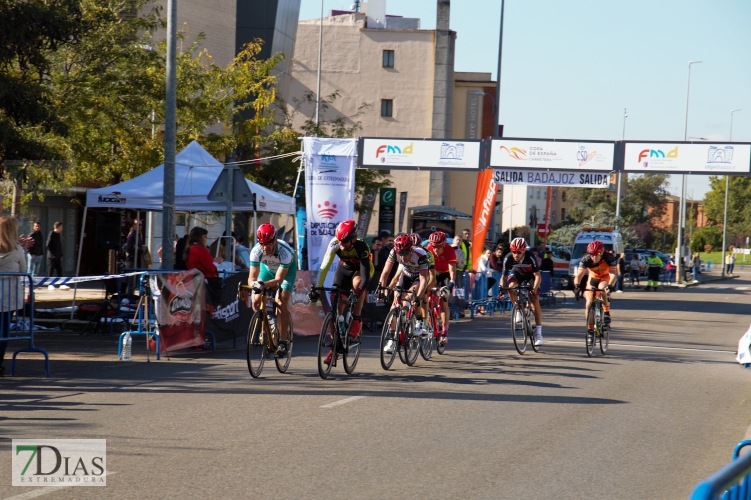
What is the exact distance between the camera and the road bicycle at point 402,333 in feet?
39.3

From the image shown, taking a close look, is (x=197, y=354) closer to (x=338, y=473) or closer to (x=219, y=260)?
(x=219, y=260)

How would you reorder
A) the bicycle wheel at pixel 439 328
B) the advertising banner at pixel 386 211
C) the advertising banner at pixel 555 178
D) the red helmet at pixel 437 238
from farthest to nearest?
the advertising banner at pixel 386 211 < the advertising banner at pixel 555 178 < the red helmet at pixel 437 238 < the bicycle wheel at pixel 439 328

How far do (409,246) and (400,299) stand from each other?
0.76 meters

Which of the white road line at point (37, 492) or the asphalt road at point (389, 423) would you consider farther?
the asphalt road at point (389, 423)

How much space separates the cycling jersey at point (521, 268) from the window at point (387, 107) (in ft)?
147

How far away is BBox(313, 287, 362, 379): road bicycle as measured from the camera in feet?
35.9

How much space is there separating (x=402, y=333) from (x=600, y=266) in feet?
13.7

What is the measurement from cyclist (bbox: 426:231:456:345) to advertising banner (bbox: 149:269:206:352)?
3713 mm

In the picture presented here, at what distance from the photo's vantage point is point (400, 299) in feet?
40.8

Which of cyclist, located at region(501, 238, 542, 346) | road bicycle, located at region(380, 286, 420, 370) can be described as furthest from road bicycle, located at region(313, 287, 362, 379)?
cyclist, located at region(501, 238, 542, 346)

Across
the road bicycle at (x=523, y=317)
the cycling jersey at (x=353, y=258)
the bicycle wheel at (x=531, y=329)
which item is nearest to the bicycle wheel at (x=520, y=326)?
the road bicycle at (x=523, y=317)

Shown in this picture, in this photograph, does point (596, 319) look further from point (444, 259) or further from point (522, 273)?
point (444, 259)

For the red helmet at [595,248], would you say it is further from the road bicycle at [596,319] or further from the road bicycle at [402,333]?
the road bicycle at [402,333]

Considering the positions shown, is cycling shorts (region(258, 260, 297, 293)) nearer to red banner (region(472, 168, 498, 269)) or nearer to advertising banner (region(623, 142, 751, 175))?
red banner (region(472, 168, 498, 269))
